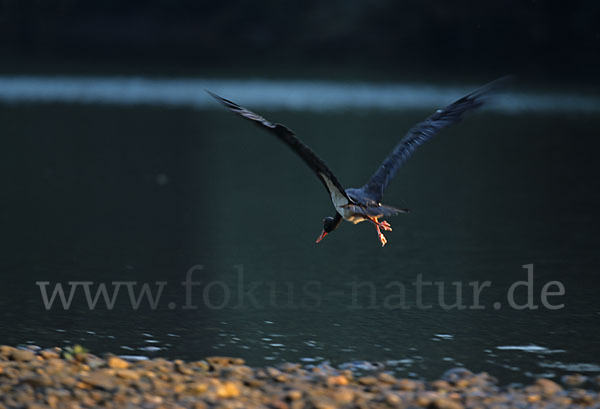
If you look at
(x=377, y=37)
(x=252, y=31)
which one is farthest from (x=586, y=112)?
(x=252, y=31)

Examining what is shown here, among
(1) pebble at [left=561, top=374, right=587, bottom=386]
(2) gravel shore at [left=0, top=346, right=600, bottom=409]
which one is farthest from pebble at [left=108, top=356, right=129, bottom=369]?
(1) pebble at [left=561, top=374, right=587, bottom=386]

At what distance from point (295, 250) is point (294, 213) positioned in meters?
3.63

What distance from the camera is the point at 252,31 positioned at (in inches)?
3221

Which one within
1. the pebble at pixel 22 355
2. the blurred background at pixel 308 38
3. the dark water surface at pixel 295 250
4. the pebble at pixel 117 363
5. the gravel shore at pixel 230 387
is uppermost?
Result: the blurred background at pixel 308 38

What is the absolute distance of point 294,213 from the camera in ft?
62.3

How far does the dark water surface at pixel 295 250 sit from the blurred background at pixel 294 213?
0.05 m

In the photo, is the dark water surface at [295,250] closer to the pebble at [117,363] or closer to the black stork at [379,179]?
the pebble at [117,363]

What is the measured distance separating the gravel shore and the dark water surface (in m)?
0.47

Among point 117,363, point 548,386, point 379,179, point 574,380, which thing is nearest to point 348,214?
point 379,179

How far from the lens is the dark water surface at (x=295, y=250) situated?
10.4 m

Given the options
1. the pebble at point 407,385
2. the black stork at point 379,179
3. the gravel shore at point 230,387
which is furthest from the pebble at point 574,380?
the black stork at point 379,179

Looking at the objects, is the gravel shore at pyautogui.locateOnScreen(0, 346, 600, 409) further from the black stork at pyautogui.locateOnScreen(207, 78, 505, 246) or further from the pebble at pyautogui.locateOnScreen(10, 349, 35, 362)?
the black stork at pyautogui.locateOnScreen(207, 78, 505, 246)

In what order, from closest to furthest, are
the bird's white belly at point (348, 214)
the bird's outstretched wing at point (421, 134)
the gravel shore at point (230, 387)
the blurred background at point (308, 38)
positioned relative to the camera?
the gravel shore at point (230, 387) < the bird's white belly at point (348, 214) < the bird's outstretched wing at point (421, 134) < the blurred background at point (308, 38)

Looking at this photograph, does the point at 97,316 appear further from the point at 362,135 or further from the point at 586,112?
the point at 586,112
